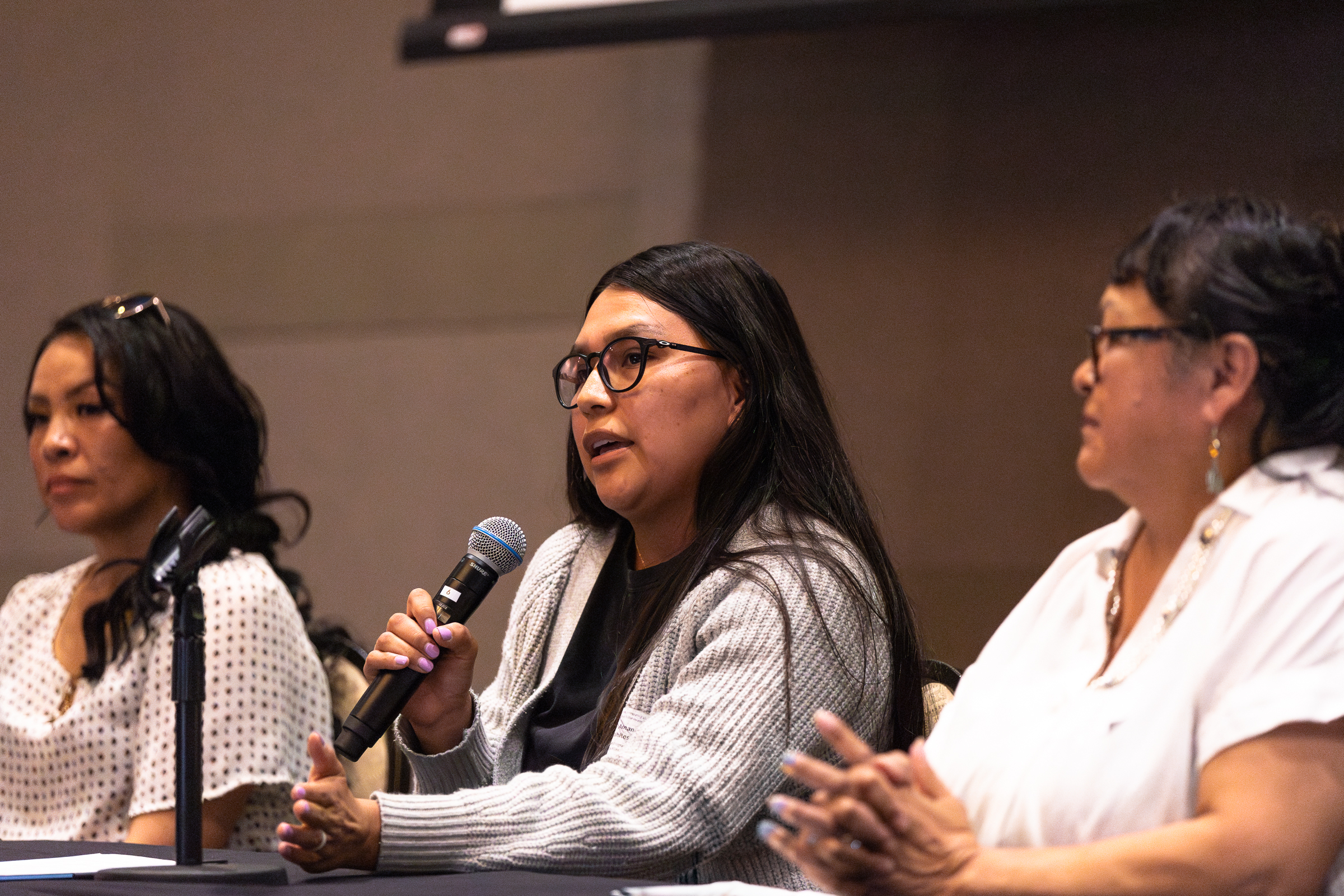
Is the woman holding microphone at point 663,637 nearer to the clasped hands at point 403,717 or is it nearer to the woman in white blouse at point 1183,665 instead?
the clasped hands at point 403,717

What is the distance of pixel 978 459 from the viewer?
11.2 ft

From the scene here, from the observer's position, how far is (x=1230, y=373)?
51.7 inches

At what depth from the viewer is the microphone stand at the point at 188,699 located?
1513 mm

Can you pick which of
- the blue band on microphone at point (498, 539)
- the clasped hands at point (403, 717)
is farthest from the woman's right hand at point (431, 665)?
the blue band on microphone at point (498, 539)

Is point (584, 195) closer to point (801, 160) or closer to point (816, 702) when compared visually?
point (801, 160)

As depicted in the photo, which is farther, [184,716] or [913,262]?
[913,262]

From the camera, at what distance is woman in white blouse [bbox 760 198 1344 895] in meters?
1.20

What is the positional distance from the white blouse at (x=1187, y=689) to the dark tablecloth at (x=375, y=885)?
0.41 meters

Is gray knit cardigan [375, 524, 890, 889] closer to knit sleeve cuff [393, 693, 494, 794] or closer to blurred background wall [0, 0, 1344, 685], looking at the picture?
knit sleeve cuff [393, 693, 494, 794]

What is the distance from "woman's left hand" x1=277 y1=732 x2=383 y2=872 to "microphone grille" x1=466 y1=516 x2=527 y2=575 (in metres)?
0.33

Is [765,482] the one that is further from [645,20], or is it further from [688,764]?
[645,20]

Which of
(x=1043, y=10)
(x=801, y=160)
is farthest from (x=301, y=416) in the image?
(x=1043, y=10)

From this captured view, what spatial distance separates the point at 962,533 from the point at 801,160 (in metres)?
1.03

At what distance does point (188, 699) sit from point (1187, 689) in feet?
3.44
